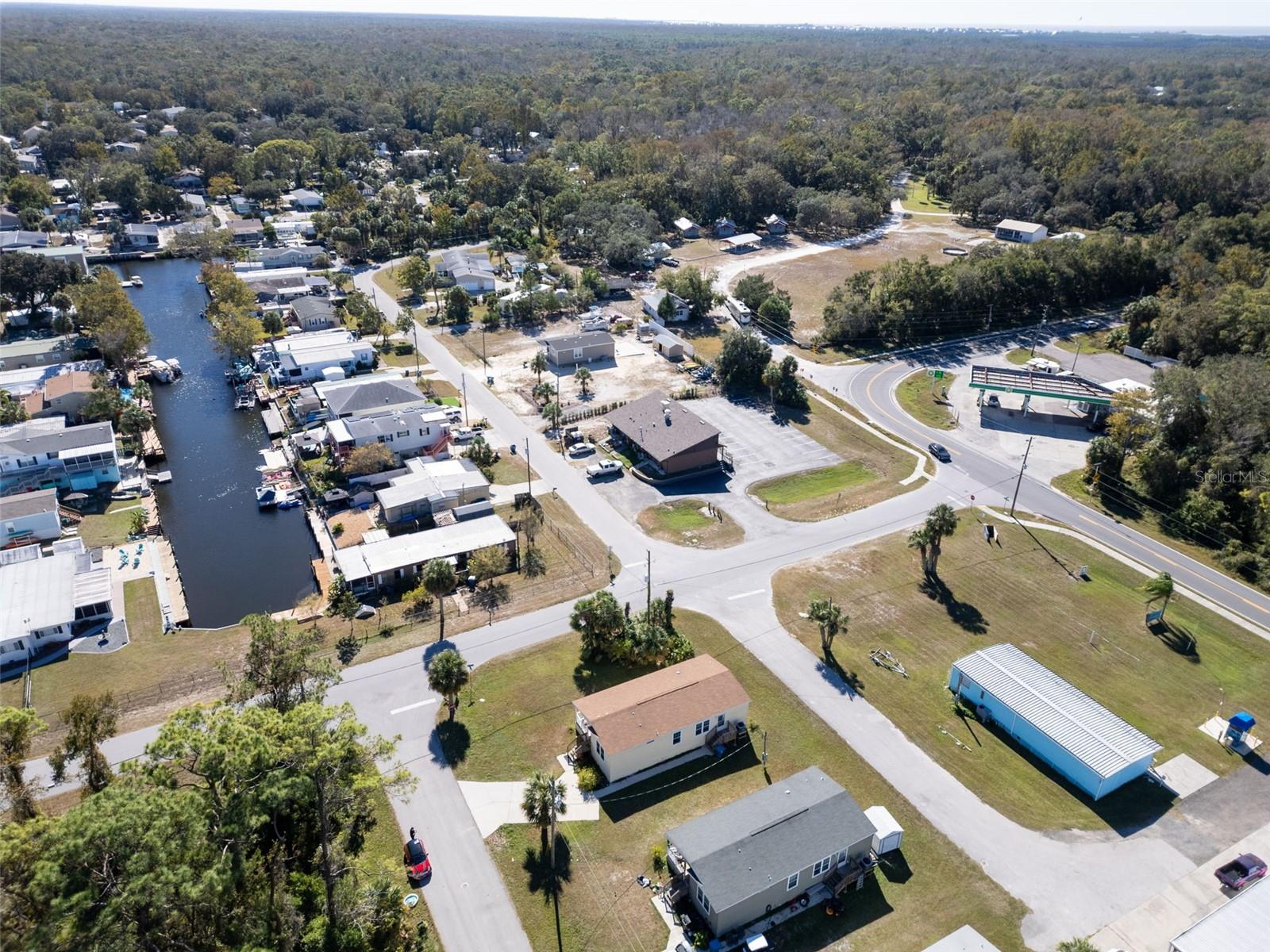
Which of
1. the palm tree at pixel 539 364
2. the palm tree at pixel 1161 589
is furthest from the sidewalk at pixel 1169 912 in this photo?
the palm tree at pixel 539 364

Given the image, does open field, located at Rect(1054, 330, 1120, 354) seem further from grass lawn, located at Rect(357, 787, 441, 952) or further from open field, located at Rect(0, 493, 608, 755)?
grass lawn, located at Rect(357, 787, 441, 952)

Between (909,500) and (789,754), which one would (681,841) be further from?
(909,500)

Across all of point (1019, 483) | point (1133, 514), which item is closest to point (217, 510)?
point (1019, 483)

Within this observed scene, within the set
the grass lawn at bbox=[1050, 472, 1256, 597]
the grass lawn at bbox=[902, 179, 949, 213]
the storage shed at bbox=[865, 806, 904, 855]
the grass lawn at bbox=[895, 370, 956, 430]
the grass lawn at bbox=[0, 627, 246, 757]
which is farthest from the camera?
the grass lawn at bbox=[902, 179, 949, 213]

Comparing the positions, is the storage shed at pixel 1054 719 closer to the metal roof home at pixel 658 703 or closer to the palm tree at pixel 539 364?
the metal roof home at pixel 658 703

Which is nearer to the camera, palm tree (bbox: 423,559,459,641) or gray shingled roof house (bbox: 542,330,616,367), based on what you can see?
palm tree (bbox: 423,559,459,641)

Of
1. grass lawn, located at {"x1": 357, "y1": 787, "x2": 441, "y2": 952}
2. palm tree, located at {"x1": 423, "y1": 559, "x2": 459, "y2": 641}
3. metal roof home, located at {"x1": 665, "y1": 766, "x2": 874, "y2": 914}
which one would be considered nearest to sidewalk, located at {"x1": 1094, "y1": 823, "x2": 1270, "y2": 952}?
metal roof home, located at {"x1": 665, "y1": 766, "x2": 874, "y2": 914}
